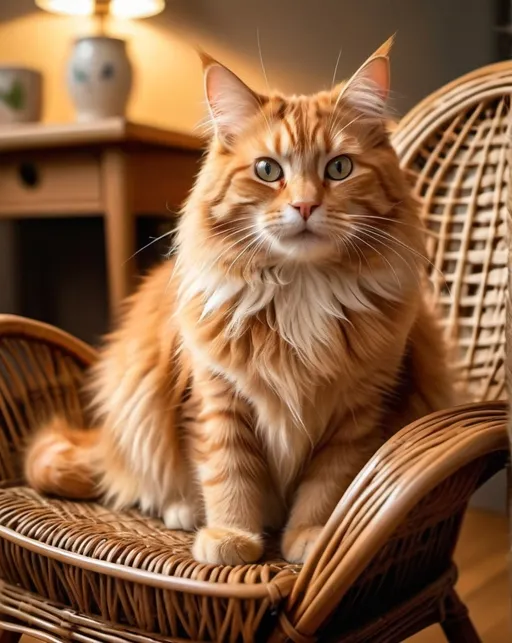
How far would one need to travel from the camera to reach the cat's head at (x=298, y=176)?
0.98 metres

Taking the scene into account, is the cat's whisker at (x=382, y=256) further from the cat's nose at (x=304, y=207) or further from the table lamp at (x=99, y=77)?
the table lamp at (x=99, y=77)

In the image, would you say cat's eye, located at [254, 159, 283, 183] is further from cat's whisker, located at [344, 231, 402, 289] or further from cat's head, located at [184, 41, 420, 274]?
cat's whisker, located at [344, 231, 402, 289]

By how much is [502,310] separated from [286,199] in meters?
0.59

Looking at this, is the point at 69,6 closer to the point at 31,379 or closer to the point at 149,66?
the point at 149,66

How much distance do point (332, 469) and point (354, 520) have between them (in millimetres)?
244

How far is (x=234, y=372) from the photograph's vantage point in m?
1.06

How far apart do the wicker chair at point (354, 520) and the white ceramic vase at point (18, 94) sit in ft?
2.76

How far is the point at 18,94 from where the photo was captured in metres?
2.07

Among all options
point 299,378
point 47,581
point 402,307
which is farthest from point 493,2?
point 47,581

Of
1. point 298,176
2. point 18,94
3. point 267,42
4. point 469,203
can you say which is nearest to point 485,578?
point 469,203

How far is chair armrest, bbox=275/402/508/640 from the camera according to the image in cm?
83

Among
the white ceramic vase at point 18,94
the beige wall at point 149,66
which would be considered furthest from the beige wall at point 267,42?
the white ceramic vase at point 18,94

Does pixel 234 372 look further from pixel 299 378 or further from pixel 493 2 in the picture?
pixel 493 2

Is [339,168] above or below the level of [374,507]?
above
